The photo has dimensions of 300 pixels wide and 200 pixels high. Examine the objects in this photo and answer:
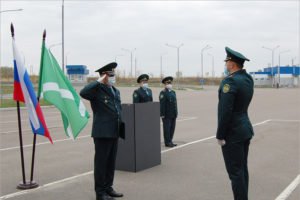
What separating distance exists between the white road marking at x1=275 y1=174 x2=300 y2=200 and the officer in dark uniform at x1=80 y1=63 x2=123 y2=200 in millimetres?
2387

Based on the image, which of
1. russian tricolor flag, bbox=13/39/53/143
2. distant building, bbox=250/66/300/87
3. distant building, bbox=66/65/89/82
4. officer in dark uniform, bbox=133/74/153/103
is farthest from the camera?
distant building, bbox=250/66/300/87

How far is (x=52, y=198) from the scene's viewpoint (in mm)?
6254

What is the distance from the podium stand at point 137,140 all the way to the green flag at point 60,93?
4.12ft

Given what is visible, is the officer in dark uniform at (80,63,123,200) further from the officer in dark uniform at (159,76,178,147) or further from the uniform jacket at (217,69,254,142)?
the officer in dark uniform at (159,76,178,147)

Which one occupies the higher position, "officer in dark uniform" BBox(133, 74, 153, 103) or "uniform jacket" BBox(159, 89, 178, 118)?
"officer in dark uniform" BBox(133, 74, 153, 103)

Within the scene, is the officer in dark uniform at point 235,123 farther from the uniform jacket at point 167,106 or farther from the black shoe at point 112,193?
the uniform jacket at point 167,106

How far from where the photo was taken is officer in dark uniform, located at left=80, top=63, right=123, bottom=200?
239 inches

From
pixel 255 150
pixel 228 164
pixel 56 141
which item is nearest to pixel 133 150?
pixel 228 164

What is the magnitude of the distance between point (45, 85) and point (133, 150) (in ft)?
6.97

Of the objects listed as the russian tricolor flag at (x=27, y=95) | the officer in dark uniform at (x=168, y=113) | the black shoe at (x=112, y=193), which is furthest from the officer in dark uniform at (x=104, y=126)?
the officer in dark uniform at (x=168, y=113)

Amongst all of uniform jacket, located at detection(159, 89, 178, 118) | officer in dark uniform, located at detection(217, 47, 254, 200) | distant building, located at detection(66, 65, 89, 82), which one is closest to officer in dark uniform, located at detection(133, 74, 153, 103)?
uniform jacket, located at detection(159, 89, 178, 118)

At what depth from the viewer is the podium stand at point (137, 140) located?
790 cm

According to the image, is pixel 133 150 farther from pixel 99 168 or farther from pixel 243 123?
pixel 243 123

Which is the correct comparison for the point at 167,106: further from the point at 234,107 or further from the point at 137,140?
the point at 234,107
